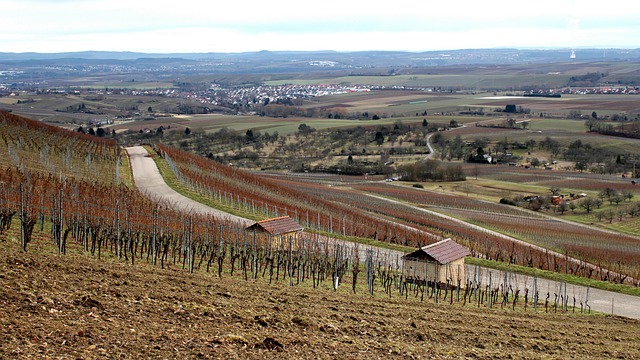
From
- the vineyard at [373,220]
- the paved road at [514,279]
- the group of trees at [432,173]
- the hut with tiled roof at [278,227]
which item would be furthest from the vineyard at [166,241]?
the group of trees at [432,173]

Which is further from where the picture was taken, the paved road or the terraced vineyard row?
the terraced vineyard row

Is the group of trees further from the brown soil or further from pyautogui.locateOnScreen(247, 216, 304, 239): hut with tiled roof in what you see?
the brown soil

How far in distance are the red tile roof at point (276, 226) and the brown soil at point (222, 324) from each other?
1019cm

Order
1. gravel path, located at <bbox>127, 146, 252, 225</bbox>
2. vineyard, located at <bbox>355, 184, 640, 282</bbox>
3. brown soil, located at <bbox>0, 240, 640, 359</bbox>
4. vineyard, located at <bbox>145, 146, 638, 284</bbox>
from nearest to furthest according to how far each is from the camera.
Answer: brown soil, located at <bbox>0, 240, 640, 359</bbox>
vineyard, located at <bbox>145, 146, 638, 284</bbox>
gravel path, located at <bbox>127, 146, 252, 225</bbox>
vineyard, located at <bbox>355, 184, 640, 282</bbox>

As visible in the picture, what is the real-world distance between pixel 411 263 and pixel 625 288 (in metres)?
9.97

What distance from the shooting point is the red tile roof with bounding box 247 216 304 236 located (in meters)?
29.9

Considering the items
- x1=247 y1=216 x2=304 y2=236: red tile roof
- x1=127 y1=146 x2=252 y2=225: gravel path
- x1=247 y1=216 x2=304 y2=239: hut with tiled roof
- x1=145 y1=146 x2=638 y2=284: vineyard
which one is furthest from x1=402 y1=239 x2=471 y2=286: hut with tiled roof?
x1=127 y1=146 x2=252 y2=225: gravel path

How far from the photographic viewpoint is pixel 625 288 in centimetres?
3153

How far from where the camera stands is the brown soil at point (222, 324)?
11.4 m

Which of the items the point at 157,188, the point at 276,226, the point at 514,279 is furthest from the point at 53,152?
Answer: the point at 514,279

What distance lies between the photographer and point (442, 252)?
94.5 ft

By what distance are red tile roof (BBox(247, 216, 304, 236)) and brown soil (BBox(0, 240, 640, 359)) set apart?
401 inches

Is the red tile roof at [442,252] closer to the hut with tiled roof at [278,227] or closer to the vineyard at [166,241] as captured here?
the vineyard at [166,241]

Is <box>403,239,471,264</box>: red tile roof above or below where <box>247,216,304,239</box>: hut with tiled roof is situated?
below
